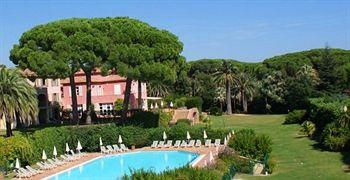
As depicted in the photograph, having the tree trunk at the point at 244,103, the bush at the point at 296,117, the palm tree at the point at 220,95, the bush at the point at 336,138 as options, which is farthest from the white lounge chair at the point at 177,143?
the palm tree at the point at 220,95

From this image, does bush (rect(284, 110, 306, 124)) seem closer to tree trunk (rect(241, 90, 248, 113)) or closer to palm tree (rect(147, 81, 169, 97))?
tree trunk (rect(241, 90, 248, 113))

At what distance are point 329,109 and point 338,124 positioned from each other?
539 cm

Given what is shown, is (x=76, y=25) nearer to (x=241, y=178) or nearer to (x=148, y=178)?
(x=241, y=178)

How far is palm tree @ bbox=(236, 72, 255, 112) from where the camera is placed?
73.8 meters

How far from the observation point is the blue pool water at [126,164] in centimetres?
2728

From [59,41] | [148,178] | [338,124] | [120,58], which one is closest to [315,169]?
[338,124]

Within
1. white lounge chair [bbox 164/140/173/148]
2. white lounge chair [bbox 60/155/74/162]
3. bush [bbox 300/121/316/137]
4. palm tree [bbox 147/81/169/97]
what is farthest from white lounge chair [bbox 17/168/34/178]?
palm tree [bbox 147/81/169/97]

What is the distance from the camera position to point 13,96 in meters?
32.3

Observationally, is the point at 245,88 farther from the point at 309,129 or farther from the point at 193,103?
the point at 309,129

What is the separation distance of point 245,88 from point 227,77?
3763 mm

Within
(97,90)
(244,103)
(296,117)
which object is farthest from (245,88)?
(296,117)

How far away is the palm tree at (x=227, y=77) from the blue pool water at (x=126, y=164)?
3863 cm

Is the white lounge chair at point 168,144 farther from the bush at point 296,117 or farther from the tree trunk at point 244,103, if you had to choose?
the tree trunk at point 244,103

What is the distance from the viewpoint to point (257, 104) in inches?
2881
